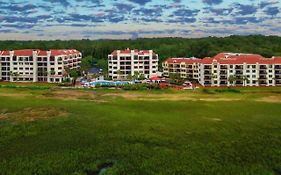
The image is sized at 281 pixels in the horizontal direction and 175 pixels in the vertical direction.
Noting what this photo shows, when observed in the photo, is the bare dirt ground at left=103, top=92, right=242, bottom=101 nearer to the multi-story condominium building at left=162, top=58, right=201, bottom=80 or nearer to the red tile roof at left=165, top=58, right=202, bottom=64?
the multi-story condominium building at left=162, top=58, right=201, bottom=80

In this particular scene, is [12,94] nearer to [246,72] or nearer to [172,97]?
[172,97]

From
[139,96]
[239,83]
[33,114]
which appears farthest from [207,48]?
[33,114]

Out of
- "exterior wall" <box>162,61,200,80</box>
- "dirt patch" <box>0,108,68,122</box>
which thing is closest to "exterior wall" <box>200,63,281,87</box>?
"exterior wall" <box>162,61,200,80</box>

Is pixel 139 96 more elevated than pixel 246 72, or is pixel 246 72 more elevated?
pixel 246 72

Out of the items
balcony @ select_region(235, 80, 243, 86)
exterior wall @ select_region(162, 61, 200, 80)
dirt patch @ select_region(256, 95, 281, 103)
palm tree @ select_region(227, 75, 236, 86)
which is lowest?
dirt patch @ select_region(256, 95, 281, 103)

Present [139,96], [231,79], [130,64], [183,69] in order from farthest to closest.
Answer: [130,64], [183,69], [231,79], [139,96]

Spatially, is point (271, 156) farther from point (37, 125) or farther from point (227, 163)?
point (37, 125)
